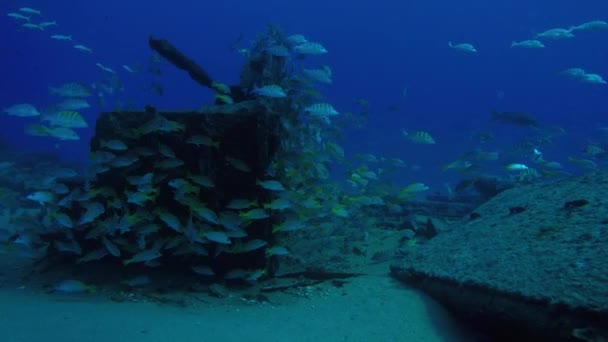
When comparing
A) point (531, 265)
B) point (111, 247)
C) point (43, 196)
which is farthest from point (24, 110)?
point (531, 265)

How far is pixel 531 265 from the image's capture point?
13.9 ft

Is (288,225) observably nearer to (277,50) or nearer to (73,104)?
(277,50)

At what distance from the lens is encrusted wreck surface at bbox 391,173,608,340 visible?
351cm

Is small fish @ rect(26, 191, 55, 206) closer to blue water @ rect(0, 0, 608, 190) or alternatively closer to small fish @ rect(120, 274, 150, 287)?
small fish @ rect(120, 274, 150, 287)

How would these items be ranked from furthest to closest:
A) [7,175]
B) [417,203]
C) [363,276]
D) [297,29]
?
[297,29]
[7,175]
[417,203]
[363,276]

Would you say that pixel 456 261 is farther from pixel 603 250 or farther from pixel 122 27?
pixel 122 27

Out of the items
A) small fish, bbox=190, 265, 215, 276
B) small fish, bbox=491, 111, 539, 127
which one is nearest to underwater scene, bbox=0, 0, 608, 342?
small fish, bbox=190, 265, 215, 276

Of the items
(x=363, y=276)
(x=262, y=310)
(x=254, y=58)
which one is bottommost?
(x=262, y=310)

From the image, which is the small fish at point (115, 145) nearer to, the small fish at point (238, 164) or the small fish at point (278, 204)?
the small fish at point (238, 164)

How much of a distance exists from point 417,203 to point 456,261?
839 cm

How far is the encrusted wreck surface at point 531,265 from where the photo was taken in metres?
3.51

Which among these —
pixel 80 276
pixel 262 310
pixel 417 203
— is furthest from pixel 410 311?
pixel 417 203

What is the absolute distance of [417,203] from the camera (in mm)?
13398

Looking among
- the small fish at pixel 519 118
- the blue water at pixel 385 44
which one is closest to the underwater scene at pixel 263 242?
the small fish at pixel 519 118
